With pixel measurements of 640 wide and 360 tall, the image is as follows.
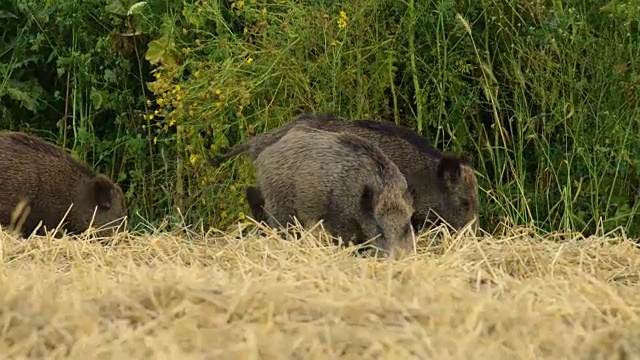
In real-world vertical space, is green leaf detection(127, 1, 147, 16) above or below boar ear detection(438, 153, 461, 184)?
above

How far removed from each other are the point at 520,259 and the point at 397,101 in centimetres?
323

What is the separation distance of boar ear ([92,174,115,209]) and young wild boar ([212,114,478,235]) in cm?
72

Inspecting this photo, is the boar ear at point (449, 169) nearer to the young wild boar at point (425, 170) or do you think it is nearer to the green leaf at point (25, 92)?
the young wild boar at point (425, 170)

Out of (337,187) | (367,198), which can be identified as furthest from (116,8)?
(367,198)

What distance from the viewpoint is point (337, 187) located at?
710cm

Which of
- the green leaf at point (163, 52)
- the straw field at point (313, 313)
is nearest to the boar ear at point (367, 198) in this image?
the straw field at point (313, 313)

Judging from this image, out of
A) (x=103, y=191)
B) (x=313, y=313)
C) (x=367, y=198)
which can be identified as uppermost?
(x=313, y=313)

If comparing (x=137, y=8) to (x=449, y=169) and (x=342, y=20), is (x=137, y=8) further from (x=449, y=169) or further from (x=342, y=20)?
(x=449, y=169)

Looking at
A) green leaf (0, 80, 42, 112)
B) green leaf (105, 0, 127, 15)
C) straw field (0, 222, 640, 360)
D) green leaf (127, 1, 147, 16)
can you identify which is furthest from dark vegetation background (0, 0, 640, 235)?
straw field (0, 222, 640, 360)

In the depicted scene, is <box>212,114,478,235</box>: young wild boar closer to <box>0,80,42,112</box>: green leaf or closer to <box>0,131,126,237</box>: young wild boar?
<box>0,131,126,237</box>: young wild boar

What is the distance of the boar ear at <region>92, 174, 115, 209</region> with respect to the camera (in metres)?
8.00

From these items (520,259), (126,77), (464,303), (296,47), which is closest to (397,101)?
(296,47)

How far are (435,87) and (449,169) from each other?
31.8 inches

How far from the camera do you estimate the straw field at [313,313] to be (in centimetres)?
374
